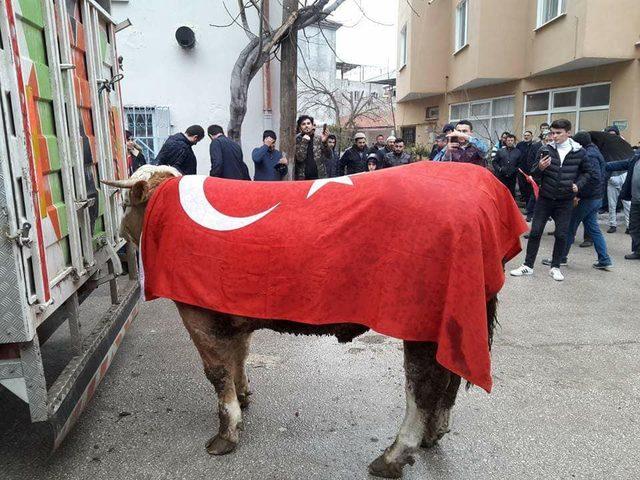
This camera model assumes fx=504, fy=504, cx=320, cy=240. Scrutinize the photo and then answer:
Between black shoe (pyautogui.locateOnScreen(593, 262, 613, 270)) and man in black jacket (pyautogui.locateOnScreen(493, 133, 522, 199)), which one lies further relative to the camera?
man in black jacket (pyautogui.locateOnScreen(493, 133, 522, 199))

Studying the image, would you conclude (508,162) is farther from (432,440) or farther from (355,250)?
(355,250)

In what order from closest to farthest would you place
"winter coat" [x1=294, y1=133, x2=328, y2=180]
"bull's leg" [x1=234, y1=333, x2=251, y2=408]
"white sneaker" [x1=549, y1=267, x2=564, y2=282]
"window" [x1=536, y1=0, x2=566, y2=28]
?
"bull's leg" [x1=234, y1=333, x2=251, y2=408] → "white sneaker" [x1=549, y1=267, x2=564, y2=282] → "winter coat" [x1=294, y1=133, x2=328, y2=180] → "window" [x1=536, y1=0, x2=566, y2=28]

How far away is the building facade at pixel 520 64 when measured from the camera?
36.0 ft

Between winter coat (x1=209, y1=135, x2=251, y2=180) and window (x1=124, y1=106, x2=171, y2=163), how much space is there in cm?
559

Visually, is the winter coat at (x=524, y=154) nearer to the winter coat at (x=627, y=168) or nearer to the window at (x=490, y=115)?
the winter coat at (x=627, y=168)

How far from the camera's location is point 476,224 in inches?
93.7

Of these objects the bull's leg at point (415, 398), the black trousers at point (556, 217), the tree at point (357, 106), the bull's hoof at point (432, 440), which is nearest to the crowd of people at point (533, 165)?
the black trousers at point (556, 217)

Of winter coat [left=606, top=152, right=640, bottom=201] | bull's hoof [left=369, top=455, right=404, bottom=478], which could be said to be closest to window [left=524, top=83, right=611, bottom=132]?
winter coat [left=606, top=152, right=640, bottom=201]

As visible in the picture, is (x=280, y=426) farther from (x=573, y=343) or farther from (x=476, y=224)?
(x=573, y=343)

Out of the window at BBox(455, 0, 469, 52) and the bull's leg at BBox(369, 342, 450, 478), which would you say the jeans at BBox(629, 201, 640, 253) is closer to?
the bull's leg at BBox(369, 342, 450, 478)

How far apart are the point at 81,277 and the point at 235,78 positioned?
613 cm

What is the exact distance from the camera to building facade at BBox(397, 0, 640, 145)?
10961mm

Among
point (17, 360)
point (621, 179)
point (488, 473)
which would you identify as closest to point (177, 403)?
point (17, 360)

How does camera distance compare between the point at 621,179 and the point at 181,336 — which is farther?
the point at 621,179
